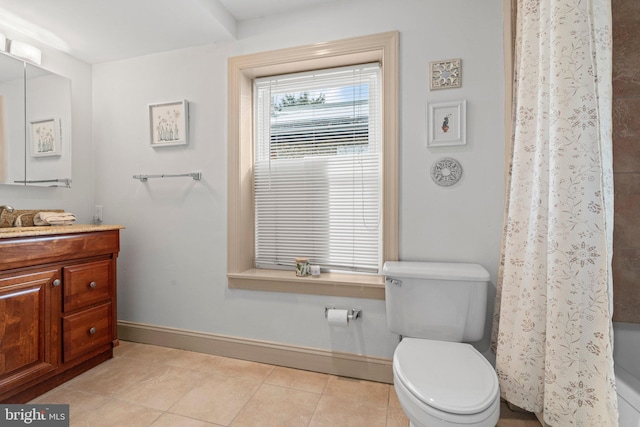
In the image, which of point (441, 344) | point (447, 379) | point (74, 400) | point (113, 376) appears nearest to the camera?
point (447, 379)

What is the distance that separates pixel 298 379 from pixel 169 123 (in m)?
1.99

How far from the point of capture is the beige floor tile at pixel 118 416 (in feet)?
4.69

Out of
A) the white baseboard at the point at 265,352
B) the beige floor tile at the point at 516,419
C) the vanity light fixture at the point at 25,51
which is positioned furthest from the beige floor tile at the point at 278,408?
the vanity light fixture at the point at 25,51

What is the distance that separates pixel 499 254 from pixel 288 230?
1.33 m

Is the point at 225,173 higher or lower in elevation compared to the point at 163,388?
higher

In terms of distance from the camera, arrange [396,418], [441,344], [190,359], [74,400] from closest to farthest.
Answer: [441,344] < [396,418] < [74,400] < [190,359]

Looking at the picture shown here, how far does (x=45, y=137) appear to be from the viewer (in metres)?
2.08

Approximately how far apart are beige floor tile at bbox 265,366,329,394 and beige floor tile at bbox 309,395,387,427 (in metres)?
0.12

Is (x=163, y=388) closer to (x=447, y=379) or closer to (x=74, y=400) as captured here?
(x=74, y=400)

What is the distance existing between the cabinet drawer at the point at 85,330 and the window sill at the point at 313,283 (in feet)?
2.80

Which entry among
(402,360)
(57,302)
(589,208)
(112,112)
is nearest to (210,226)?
(57,302)

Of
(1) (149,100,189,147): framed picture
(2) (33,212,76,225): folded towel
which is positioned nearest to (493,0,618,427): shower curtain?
(1) (149,100,189,147): framed picture

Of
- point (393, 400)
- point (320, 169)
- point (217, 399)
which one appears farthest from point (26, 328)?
point (393, 400)

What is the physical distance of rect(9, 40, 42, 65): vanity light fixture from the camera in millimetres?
1914
